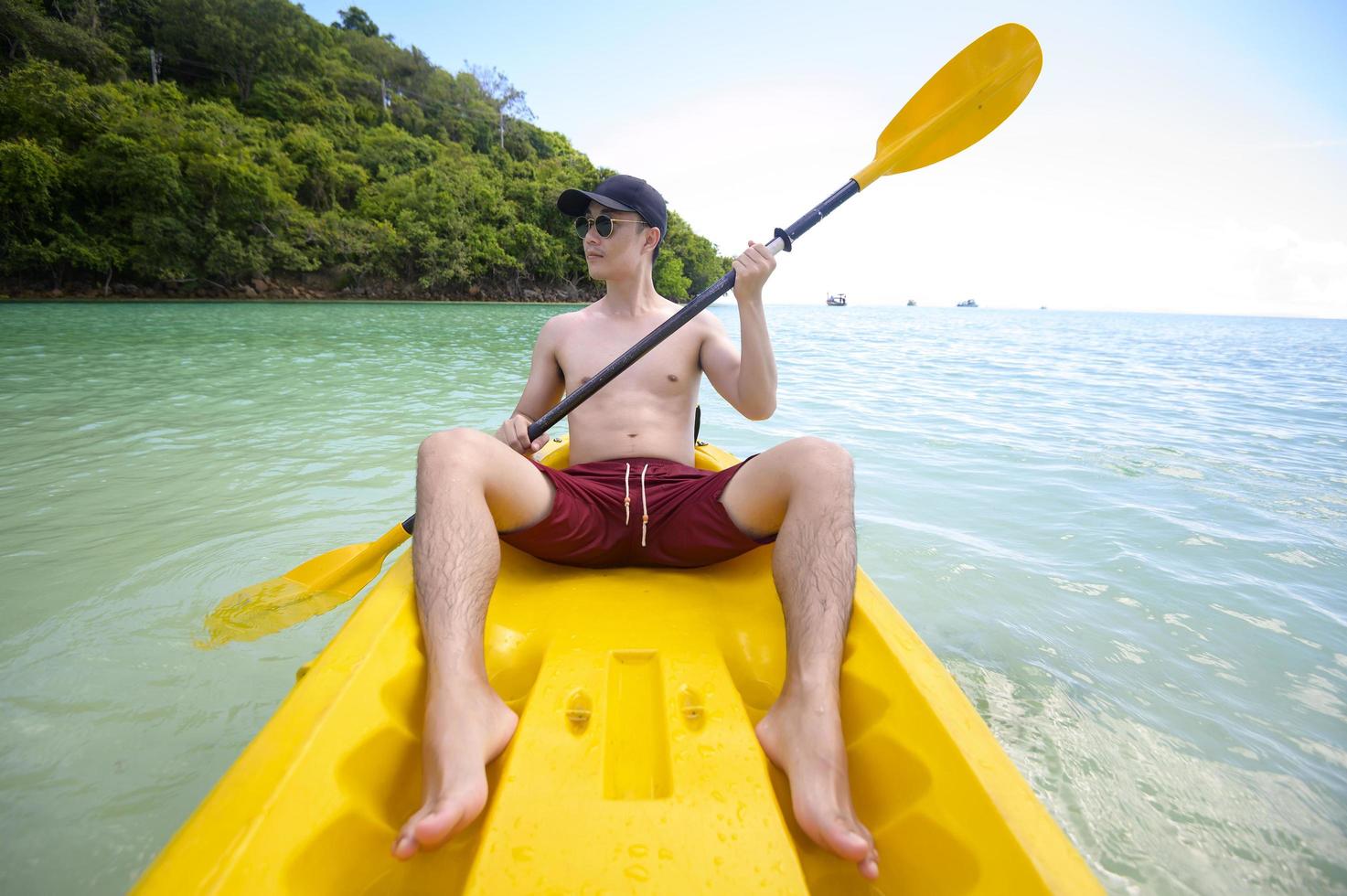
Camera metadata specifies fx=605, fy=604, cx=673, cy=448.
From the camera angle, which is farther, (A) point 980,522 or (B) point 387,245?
(B) point 387,245

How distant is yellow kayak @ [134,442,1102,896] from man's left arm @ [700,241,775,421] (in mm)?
765

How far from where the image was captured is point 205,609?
226cm

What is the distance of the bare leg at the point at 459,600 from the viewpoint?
3.12ft

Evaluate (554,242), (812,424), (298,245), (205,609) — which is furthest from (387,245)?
(205,609)

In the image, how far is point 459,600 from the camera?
123 centimetres

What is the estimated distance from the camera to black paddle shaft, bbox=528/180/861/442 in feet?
6.59

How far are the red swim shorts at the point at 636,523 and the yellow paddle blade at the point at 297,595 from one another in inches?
29.4

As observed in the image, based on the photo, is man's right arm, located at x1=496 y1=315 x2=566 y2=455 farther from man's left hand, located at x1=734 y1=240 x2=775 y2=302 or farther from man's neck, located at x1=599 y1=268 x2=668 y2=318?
man's left hand, located at x1=734 y1=240 x2=775 y2=302

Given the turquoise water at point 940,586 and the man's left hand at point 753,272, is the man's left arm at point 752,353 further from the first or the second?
the turquoise water at point 940,586

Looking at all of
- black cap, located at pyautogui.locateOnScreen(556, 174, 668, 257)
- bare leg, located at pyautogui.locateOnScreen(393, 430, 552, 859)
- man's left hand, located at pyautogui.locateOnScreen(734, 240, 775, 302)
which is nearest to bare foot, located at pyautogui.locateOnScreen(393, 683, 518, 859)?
bare leg, located at pyautogui.locateOnScreen(393, 430, 552, 859)

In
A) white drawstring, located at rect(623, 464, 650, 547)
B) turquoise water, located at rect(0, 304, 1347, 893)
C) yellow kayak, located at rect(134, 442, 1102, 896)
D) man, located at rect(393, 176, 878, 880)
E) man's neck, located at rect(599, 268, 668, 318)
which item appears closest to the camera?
yellow kayak, located at rect(134, 442, 1102, 896)

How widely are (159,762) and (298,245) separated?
30.9 meters

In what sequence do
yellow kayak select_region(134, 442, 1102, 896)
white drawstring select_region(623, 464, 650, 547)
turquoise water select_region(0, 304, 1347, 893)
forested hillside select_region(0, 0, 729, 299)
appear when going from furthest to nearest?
forested hillside select_region(0, 0, 729, 299) < white drawstring select_region(623, 464, 650, 547) < turquoise water select_region(0, 304, 1347, 893) < yellow kayak select_region(134, 442, 1102, 896)

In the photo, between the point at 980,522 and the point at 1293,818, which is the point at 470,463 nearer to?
the point at 1293,818
